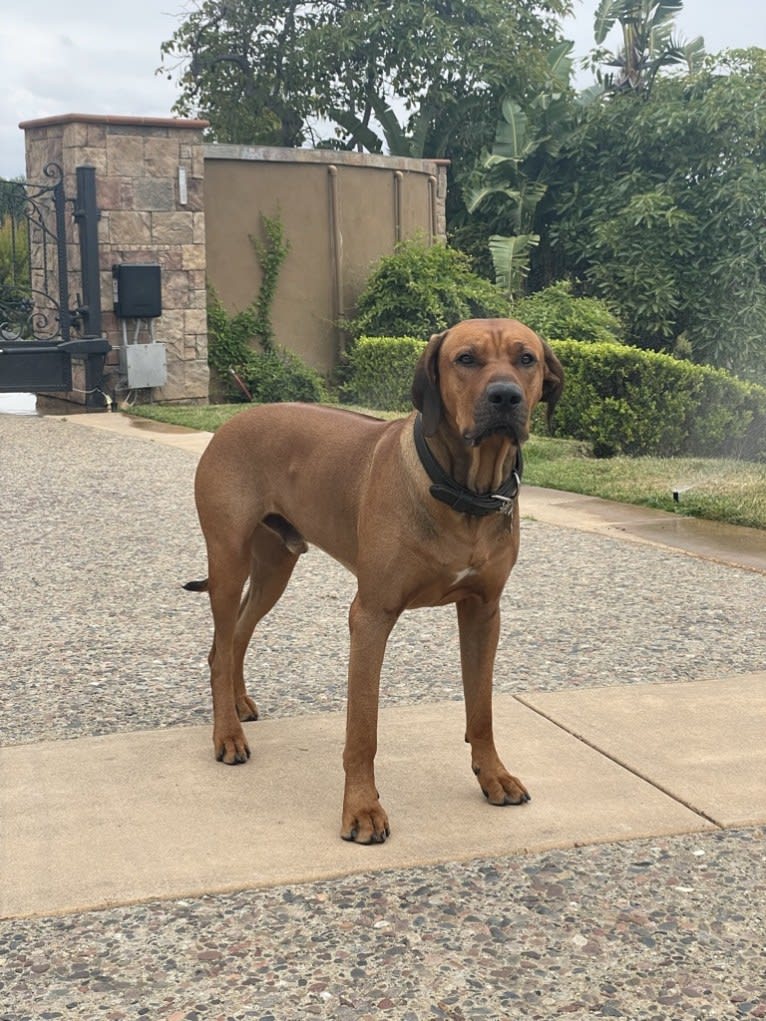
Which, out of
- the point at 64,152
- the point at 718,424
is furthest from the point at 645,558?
the point at 64,152

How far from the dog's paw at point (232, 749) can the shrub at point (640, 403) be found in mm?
8859

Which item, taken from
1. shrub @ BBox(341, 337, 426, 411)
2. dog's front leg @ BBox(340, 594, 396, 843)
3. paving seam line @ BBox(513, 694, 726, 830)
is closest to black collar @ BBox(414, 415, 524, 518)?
dog's front leg @ BBox(340, 594, 396, 843)

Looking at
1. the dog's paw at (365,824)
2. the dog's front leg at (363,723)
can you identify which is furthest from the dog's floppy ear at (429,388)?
the dog's paw at (365,824)

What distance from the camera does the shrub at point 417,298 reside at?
57.3 feet

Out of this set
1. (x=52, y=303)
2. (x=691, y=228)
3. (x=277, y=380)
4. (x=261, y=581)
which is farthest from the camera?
(x=691, y=228)

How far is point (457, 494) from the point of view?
347 centimetres

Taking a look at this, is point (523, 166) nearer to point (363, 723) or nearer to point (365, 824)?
point (363, 723)

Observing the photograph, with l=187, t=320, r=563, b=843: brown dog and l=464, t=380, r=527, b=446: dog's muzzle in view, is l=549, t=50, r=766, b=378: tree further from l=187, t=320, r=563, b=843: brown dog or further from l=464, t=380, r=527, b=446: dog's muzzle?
l=464, t=380, r=527, b=446: dog's muzzle

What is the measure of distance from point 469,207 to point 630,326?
11.4 ft

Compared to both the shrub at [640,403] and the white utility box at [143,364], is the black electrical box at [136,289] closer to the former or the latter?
the white utility box at [143,364]

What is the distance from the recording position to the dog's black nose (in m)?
3.19

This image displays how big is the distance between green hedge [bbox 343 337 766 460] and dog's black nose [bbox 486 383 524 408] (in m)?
9.32

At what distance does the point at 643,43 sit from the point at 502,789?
22.8m

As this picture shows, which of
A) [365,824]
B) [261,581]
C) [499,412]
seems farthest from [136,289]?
[499,412]
